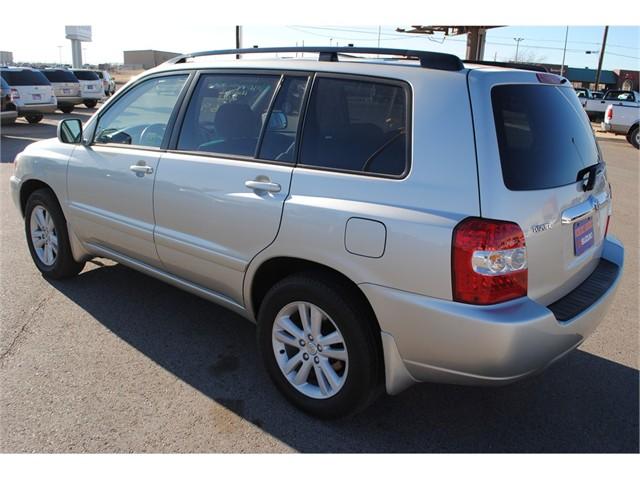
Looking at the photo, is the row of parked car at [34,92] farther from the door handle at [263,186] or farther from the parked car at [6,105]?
the door handle at [263,186]

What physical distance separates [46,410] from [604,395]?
126 inches

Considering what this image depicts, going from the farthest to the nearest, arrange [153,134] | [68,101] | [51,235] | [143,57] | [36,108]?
[143,57], [68,101], [36,108], [51,235], [153,134]

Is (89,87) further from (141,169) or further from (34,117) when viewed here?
(141,169)

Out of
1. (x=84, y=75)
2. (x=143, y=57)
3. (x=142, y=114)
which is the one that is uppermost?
(x=143, y=57)

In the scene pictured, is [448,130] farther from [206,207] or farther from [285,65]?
[206,207]

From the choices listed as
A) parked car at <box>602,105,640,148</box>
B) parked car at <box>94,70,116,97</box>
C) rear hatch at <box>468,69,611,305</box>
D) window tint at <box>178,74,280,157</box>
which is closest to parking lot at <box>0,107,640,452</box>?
rear hatch at <box>468,69,611,305</box>

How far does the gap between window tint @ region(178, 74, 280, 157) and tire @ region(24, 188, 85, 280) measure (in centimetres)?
165

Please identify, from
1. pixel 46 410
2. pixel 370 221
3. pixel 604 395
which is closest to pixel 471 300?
pixel 370 221

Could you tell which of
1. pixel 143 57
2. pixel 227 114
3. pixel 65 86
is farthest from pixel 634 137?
pixel 143 57

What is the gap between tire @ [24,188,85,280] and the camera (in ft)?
14.8

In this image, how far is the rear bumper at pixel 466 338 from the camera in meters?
2.31

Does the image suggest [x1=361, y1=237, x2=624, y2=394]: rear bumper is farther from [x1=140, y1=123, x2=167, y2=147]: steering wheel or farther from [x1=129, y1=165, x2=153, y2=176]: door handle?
[x1=140, y1=123, x2=167, y2=147]: steering wheel

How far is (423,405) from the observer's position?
3111 millimetres

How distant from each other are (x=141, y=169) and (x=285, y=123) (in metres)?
1.18
